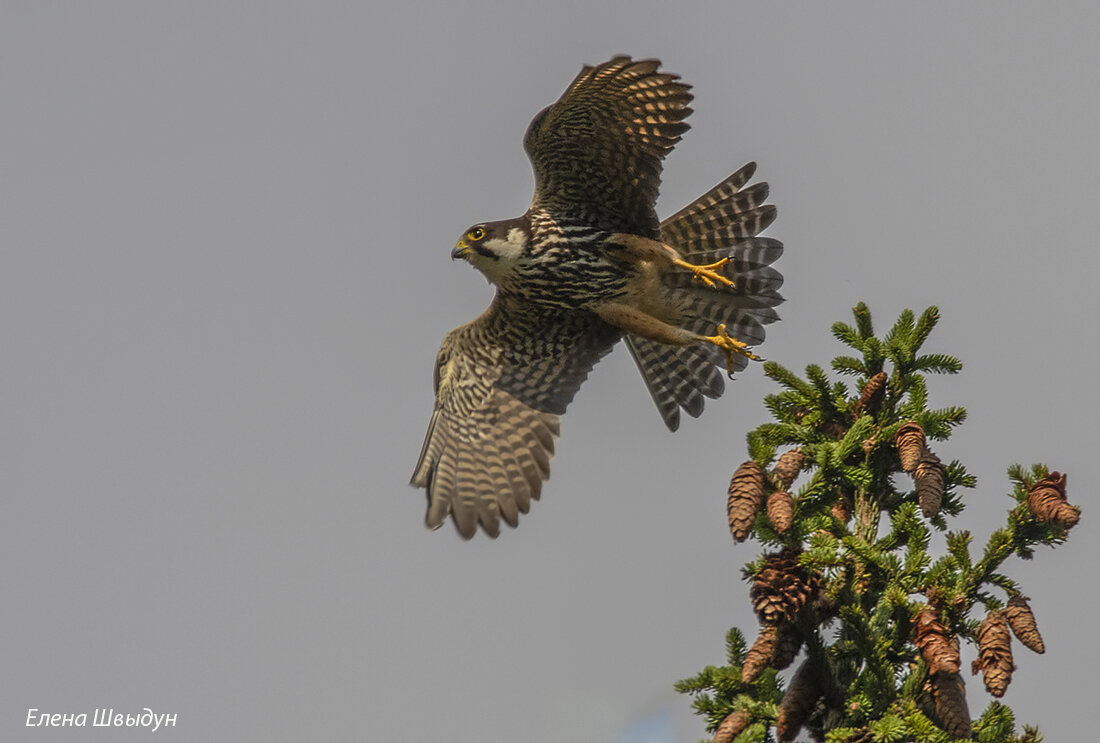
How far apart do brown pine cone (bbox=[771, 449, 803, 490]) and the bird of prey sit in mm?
2883

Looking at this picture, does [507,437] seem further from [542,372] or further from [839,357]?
[839,357]

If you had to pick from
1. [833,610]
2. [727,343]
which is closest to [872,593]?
[833,610]

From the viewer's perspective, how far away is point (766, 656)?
4496 millimetres

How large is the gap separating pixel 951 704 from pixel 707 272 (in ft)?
13.7

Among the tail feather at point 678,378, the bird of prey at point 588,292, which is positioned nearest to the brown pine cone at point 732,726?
the bird of prey at point 588,292

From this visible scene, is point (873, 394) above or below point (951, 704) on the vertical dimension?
above

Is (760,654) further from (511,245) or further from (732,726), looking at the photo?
(511,245)

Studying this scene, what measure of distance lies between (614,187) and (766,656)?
13.8ft

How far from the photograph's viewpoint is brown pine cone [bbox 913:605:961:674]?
166 inches

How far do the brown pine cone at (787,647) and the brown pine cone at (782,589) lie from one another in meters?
0.12

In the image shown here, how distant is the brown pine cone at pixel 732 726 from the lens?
4.37 metres

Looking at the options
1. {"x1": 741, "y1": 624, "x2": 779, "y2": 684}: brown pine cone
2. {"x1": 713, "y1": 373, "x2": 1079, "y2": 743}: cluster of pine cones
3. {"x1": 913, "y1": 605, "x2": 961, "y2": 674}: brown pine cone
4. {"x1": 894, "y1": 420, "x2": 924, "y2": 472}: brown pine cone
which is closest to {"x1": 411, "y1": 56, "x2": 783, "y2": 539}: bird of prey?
{"x1": 894, "y1": 420, "x2": 924, "y2": 472}: brown pine cone

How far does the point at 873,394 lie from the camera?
5.21 meters

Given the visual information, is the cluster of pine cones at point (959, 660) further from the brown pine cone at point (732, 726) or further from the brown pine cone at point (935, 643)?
the brown pine cone at point (732, 726)
